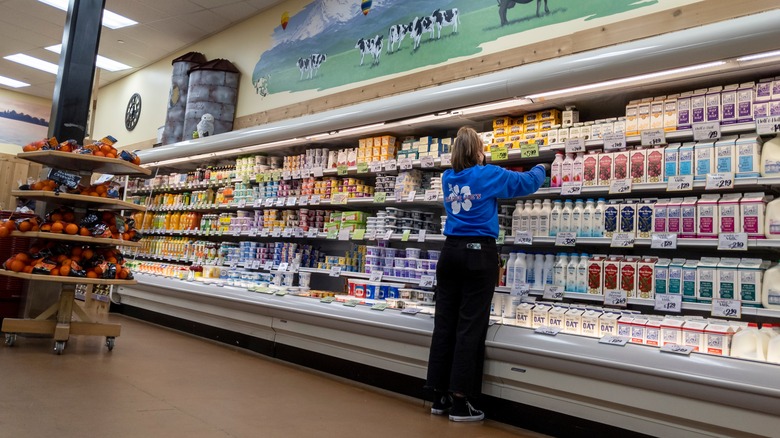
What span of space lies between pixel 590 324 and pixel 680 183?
933 mm

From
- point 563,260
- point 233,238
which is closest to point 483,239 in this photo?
point 563,260

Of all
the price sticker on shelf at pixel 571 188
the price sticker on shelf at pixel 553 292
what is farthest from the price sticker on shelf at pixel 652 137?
the price sticker on shelf at pixel 553 292

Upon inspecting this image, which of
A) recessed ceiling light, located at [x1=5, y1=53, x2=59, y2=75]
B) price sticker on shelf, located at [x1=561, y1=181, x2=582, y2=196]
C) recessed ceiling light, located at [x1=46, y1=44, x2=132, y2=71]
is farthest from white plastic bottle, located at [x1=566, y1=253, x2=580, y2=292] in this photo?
recessed ceiling light, located at [x1=5, y1=53, x2=59, y2=75]

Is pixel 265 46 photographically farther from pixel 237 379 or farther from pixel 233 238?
pixel 237 379

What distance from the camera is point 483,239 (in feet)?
11.2

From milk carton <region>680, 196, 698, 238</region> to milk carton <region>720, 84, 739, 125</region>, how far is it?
461mm

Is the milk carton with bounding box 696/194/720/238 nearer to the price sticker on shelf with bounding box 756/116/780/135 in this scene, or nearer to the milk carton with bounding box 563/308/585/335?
the price sticker on shelf with bounding box 756/116/780/135

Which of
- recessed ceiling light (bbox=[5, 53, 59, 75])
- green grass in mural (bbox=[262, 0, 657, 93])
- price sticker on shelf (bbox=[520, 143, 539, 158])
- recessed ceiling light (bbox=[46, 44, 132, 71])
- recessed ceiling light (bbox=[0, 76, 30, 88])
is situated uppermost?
recessed ceiling light (bbox=[0, 76, 30, 88])

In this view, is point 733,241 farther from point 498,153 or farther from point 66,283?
point 66,283

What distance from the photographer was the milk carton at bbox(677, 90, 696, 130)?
3.22 metres

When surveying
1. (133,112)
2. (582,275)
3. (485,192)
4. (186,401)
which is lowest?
(186,401)

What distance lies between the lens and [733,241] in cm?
289

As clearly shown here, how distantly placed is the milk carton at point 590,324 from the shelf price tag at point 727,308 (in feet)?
1.94

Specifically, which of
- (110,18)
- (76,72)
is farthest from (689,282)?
(110,18)
